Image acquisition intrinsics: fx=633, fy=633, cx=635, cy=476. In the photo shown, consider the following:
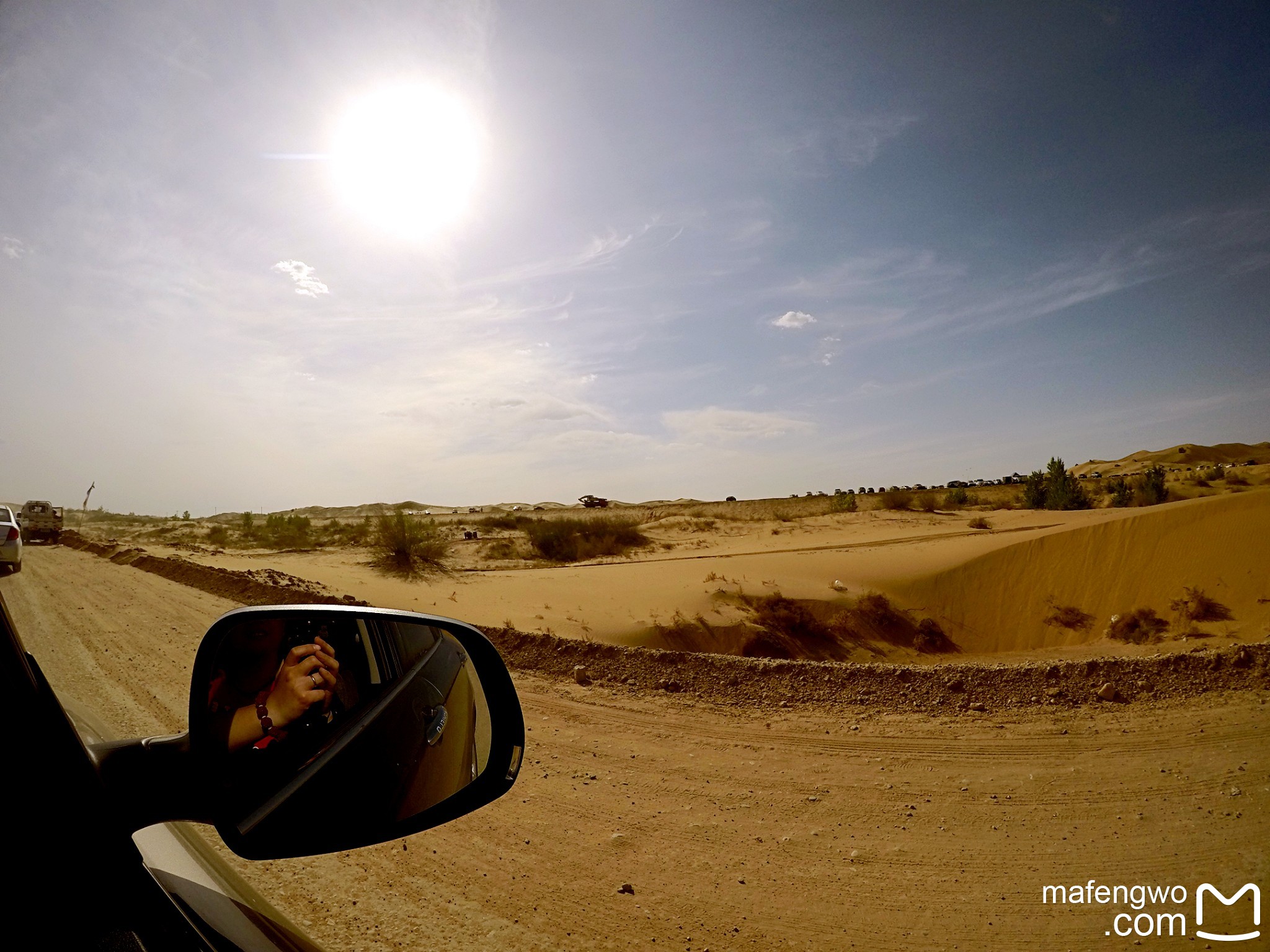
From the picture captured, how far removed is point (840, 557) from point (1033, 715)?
1150cm

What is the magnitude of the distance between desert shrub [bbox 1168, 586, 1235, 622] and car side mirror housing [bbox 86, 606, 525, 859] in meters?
15.1

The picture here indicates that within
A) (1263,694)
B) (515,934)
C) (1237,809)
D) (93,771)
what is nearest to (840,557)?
(1263,694)

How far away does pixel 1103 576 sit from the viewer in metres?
14.6

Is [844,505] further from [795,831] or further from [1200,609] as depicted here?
[795,831]

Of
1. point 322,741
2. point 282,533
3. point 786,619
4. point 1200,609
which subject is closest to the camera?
point 322,741

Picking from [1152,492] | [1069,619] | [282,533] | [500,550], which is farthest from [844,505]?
[282,533]

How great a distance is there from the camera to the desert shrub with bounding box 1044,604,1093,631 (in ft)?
44.5

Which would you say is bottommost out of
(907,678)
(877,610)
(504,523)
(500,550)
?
(877,610)

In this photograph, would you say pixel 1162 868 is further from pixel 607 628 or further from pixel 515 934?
pixel 607 628

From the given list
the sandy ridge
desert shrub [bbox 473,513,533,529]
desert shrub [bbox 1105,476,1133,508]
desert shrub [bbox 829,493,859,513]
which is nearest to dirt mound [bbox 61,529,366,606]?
the sandy ridge

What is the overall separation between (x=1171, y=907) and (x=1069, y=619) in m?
12.2

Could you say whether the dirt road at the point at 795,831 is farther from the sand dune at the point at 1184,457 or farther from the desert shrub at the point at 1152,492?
the sand dune at the point at 1184,457

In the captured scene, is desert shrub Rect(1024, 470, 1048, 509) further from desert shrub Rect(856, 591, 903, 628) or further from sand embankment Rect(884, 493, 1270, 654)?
desert shrub Rect(856, 591, 903, 628)

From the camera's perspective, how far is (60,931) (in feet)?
3.09
